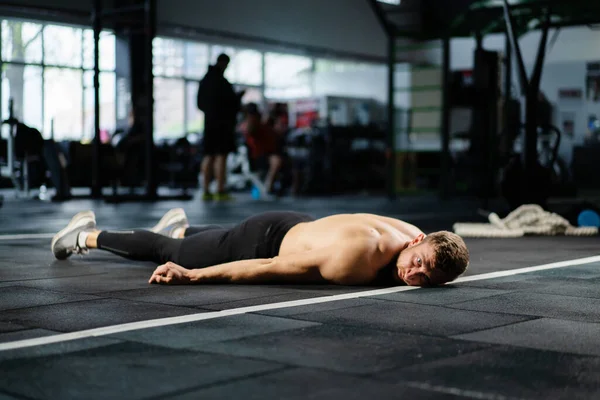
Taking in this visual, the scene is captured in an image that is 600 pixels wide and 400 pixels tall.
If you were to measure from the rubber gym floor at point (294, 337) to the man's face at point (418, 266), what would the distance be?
7 centimetres

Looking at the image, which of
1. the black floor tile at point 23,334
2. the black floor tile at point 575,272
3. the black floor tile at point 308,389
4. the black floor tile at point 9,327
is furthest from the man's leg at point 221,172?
the black floor tile at point 308,389

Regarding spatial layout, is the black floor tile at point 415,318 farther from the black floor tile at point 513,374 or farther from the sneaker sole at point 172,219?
the sneaker sole at point 172,219

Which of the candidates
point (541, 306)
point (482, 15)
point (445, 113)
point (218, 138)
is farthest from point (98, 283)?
point (445, 113)

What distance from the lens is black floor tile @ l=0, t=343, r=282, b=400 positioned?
221 cm

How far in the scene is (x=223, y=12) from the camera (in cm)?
2178

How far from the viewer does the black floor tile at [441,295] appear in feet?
12.5

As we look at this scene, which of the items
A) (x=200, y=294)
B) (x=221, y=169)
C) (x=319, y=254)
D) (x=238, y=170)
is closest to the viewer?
(x=200, y=294)

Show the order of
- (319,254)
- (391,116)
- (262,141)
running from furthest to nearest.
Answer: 1. (262,141)
2. (391,116)
3. (319,254)

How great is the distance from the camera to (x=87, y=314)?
3.36 metres

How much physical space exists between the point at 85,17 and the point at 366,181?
6.84 meters

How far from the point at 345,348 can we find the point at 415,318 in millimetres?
641

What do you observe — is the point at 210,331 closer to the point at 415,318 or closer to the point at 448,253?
the point at 415,318

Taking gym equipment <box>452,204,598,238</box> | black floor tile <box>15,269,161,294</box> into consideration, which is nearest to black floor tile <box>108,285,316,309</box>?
black floor tile <box>15,269,161,294</box>

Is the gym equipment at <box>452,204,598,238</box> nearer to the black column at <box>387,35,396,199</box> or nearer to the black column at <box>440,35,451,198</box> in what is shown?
the black column at <box>440,35,451,198</box>
